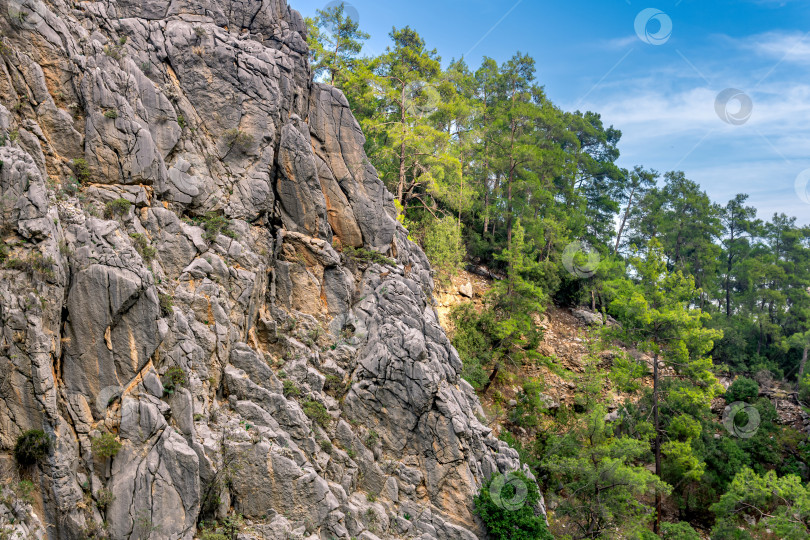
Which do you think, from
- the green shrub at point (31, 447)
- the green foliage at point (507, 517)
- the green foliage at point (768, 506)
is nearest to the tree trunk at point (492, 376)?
the green foliage at point (507, 517)

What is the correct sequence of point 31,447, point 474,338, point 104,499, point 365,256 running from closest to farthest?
point 31,447 < point 104,499 < point 365,256 < point 474,338

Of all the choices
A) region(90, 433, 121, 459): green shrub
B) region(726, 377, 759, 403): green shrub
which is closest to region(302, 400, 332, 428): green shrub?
region(90, 433, 121, 459): green shrub

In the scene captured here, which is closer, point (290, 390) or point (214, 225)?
point (290, 390)

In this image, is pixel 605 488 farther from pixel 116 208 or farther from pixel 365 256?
pixel 116 208

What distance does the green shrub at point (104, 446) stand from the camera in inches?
434

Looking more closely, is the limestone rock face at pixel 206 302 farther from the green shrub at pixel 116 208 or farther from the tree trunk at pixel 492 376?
the tree trunk at pixel 492 376

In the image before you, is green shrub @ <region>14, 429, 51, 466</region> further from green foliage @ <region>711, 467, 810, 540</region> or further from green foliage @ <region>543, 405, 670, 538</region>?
green foliage @ <region>711, 467, 810, 540</region>

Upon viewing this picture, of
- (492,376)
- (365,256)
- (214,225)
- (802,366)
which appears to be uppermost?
(802,366)

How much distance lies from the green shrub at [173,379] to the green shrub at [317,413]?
4.14 m

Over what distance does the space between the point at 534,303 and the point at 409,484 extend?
1366 centimetres

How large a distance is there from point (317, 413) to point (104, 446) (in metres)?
6.19

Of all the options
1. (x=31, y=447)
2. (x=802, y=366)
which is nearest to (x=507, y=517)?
(x=31, y=447)

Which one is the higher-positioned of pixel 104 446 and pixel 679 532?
pixel 104 446

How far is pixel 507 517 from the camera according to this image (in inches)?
654
